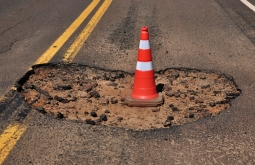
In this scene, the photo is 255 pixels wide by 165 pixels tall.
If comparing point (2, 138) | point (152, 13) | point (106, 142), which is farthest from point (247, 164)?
point (152, 13)

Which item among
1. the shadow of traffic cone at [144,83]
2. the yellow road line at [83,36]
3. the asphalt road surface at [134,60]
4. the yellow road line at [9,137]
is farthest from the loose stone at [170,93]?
the yellow road line at [9,137]

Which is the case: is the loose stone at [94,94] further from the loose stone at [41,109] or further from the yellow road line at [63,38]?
the yellow road line at [63,38]

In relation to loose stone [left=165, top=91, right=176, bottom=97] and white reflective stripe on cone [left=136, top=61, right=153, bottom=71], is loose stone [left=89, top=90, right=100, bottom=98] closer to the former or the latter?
white reflective stripe on cone [left=136, top=61, right=153, bottom=71]

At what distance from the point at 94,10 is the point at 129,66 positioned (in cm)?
416

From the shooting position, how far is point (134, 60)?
6.49 metres

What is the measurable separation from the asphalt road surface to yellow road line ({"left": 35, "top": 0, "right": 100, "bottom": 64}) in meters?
0.08

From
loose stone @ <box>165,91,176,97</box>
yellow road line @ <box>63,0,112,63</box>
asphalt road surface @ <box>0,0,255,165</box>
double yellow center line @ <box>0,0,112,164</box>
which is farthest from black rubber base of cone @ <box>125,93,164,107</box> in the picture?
yellow road line @ <box>63,0,112,63</box>

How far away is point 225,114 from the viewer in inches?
181

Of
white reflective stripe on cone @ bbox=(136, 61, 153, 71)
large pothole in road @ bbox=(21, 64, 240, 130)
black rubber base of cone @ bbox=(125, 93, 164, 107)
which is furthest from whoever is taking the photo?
white reflective stripe on cone @ bbox=(136, 61, 153, 71)

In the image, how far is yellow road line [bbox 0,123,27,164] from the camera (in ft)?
12.2

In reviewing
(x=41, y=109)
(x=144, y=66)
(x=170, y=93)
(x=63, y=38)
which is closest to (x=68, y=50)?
(x=63, y=38)

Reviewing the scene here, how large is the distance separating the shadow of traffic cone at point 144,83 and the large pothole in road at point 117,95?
0.32ft

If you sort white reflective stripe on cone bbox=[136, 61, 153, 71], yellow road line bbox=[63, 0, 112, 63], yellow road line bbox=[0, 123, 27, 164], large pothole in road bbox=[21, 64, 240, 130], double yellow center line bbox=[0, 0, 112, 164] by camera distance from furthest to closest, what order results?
yellow road line bbox=[63, 0, 112, 63]
white reflective stripe on cone bbox=[136, 61, 153, 71]
large pothole in road bbox=[21, 64, 240, 130]
double yellow center line bbox=[0, 0, 112, 164]
yellow road line bbox=[0, 123, 27, 164]

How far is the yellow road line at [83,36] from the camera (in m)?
6.52
